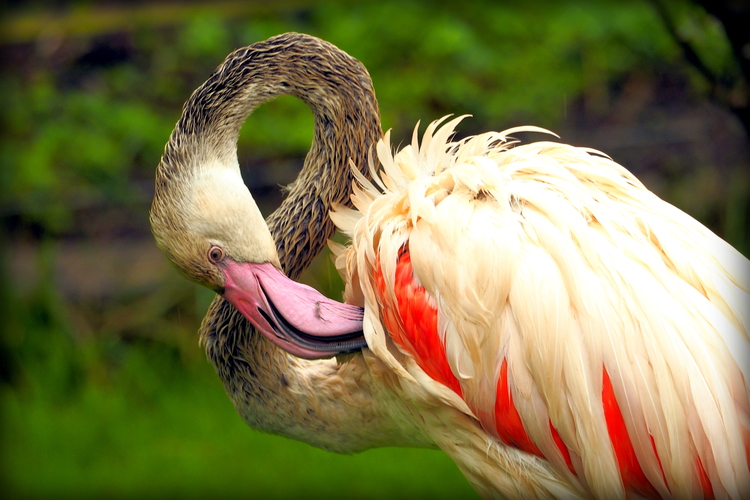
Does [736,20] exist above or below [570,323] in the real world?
above

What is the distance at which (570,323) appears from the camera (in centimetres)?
154

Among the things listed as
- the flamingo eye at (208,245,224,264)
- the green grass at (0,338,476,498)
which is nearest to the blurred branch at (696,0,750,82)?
the flamingo eye at (208,245,224,264)

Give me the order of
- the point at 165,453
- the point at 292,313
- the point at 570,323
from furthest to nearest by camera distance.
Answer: the point at 165,453
the point at 292,313
the point at 570,323

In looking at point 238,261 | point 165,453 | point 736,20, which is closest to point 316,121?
point 238,261

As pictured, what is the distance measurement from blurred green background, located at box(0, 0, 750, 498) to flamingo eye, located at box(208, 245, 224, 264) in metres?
1.50

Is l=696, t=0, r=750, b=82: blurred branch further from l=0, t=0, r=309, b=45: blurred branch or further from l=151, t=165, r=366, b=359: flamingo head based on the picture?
l=0, t=0, r=309, b=45: blurred branch

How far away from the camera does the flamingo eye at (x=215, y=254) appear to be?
1773 millimetres

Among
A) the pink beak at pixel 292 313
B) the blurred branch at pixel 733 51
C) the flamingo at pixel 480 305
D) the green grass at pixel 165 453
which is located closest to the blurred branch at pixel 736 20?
the blurred branch at pixel 733 51

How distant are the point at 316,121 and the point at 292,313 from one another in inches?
22.6

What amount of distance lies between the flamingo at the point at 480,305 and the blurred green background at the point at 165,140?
1.39m

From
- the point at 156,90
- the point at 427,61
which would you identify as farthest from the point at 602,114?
the point at 156,90

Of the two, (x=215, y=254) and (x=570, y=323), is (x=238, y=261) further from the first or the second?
(x=570, y=323)

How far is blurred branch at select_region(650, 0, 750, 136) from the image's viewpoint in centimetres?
202

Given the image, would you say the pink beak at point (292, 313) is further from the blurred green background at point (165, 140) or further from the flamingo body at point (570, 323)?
the blurred green background at point (165, 140)
